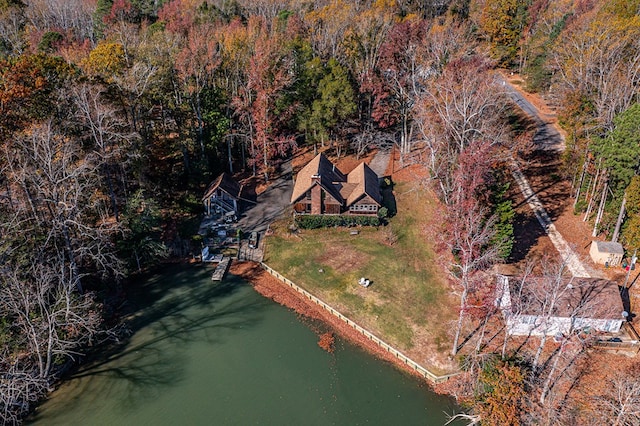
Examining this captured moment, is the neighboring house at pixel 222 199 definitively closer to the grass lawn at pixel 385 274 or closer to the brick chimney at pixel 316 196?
the grass lawn at pixel 385 274

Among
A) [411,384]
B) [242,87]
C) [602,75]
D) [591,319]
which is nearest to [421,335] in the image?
[411,384]

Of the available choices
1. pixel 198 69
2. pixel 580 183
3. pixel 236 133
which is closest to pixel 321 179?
pixel 236 133

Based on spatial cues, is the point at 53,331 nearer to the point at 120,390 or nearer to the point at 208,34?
the point at 120,390

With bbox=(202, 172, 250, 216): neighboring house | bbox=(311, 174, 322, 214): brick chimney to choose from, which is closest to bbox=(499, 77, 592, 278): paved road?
bbox=(311, 174, 322, 214): brick chimney

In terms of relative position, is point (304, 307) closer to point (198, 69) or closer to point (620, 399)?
point (620, 399)

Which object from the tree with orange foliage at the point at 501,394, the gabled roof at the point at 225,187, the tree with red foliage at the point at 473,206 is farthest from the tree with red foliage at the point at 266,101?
the tree with orange foliage at the point at 501,394
